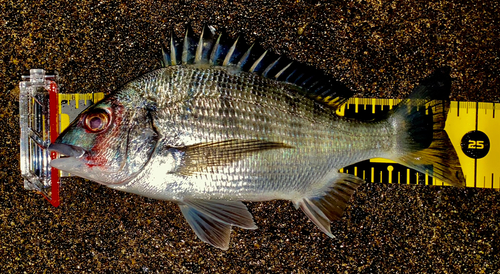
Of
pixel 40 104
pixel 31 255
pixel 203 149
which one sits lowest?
pixel 31 255

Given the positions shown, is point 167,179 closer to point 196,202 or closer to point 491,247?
point 196,202

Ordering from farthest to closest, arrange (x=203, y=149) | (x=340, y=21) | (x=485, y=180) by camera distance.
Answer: (x=340, y=21) → (x=485, y=180) → (x=203, y=149)

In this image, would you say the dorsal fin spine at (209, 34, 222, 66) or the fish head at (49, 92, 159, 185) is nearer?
the fish head at (49, 92, 159, 185)

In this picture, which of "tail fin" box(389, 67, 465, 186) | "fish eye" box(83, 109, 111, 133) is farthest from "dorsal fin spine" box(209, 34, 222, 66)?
"tail fin" box(389, 67, 465, 186)

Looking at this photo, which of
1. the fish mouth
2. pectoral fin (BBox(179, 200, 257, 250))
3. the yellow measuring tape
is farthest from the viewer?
the yellow measuring tape

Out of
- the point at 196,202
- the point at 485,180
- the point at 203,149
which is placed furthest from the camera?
the point at 485,180

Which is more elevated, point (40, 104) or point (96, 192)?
point (40, 104)

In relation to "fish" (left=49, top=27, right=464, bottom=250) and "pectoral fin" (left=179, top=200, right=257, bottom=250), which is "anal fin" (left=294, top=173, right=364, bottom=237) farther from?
"pectoral fin" (left=179, top=200, right=257, bottom=250)

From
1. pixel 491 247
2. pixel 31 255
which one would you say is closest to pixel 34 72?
pixel 31 255
